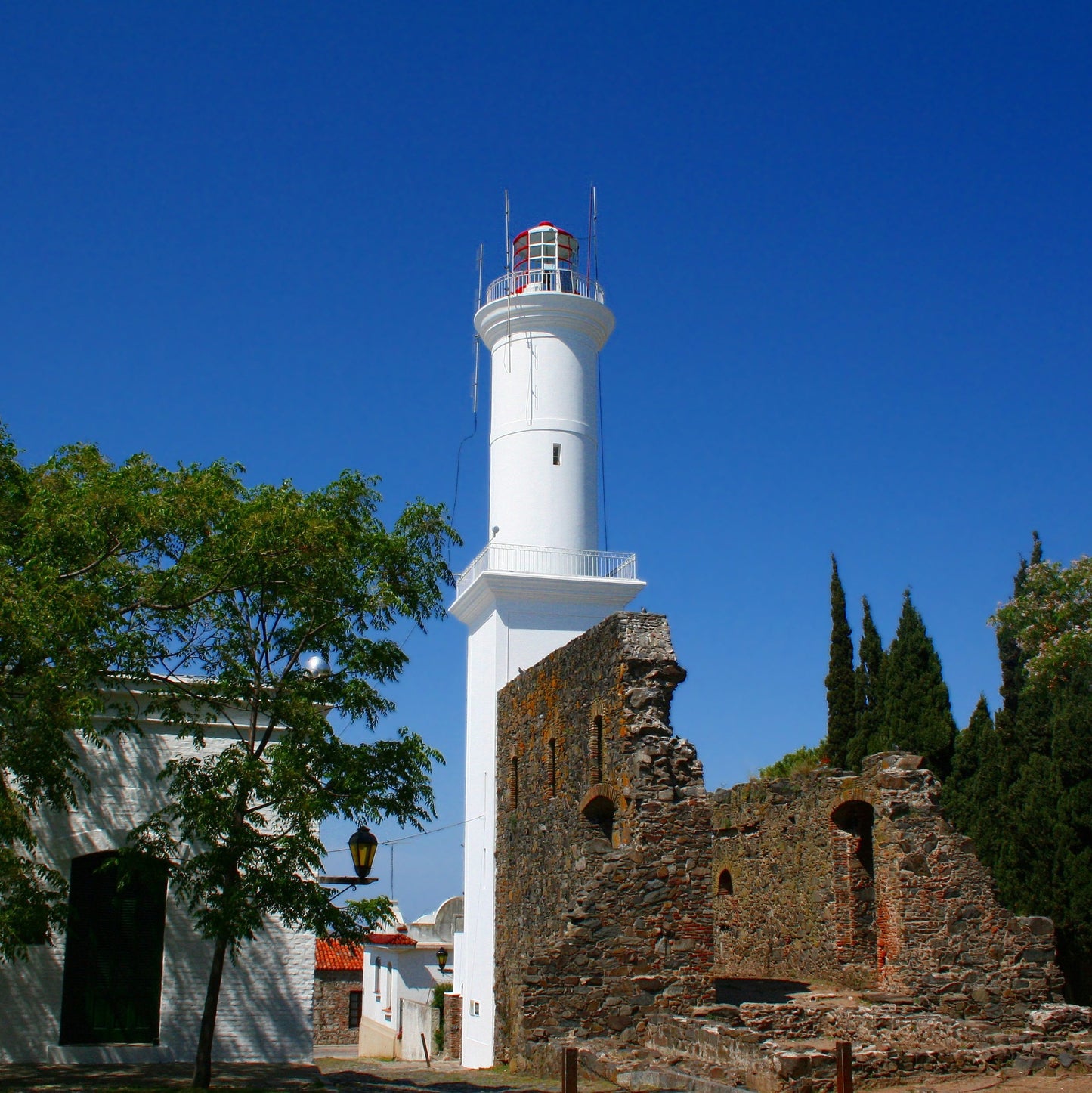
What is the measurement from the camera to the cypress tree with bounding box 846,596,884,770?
2703cm

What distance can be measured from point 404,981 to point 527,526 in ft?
46.2

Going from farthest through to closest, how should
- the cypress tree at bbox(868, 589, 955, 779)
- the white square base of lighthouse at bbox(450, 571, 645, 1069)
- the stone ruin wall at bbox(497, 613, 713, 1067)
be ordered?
the cypress tree at bbox(868, 589, 955, 779) → the white square base of lighthouse at bbox(450, 571, 645, 1069) → the stone ruin wall at bbox(497, 613, 713, 1067)

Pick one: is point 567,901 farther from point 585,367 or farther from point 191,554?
point 585,367

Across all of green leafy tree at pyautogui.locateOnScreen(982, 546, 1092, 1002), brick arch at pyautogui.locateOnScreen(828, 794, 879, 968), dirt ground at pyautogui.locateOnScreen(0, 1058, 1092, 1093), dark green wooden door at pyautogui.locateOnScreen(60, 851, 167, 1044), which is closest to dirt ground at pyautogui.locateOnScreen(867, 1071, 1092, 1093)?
dirt ground at pyautogui.locateOnScreen(0, 1058, 1092, 1093)

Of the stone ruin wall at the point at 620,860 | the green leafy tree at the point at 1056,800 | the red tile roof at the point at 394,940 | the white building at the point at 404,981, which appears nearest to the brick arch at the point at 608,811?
the stone ruin wall at the point at 620,860

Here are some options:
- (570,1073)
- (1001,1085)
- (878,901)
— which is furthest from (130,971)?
(878,901)

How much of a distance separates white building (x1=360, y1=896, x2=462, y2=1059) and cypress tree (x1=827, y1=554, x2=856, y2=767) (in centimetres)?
980

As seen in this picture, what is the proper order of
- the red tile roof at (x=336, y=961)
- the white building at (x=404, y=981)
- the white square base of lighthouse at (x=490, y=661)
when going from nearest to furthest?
1. the white square base of lighthouse at (x=490, y=661)
2. the white building at (x=404, y=981)
3. the red tile roof at (x=336, y=961)

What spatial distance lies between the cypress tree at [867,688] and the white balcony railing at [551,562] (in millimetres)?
7340

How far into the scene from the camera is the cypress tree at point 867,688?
27031 millimetres

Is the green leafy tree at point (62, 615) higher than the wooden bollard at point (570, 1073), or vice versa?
the green leafy tree at point (62, 615)

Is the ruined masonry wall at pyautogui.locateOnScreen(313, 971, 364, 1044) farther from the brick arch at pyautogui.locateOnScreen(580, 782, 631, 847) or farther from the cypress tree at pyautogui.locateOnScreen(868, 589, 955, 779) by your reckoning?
the brick arch at pyautogui.locateOnScreen(580, 782, 631, 847)

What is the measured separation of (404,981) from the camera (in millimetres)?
31250

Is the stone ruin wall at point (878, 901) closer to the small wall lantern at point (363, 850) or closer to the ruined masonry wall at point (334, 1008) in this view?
the small wall lantern at point (363, 850)
